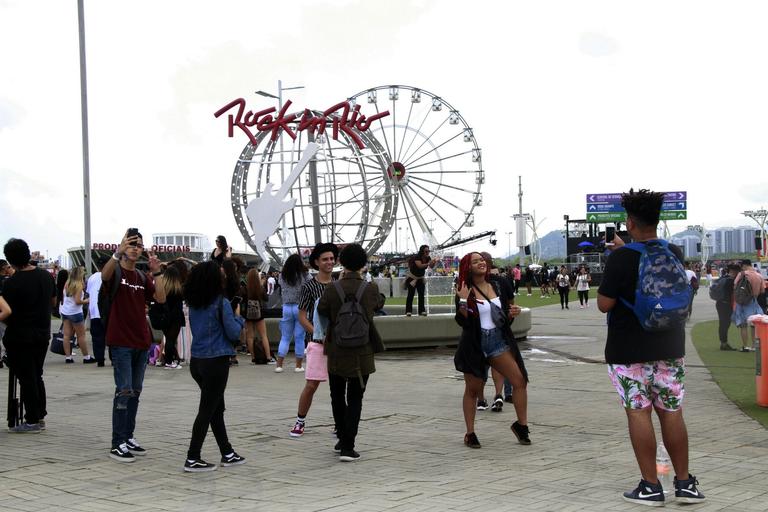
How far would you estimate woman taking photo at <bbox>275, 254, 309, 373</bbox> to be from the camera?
12617mm

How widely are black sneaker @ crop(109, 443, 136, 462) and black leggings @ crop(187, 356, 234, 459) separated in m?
0.58

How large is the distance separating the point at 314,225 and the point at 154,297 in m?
13.4

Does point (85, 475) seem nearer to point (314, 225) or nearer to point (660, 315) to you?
point (660, 315)

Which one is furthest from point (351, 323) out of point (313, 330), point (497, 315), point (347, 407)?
point (497, 315)

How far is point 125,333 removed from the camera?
24.1 feet

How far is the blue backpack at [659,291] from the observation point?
18.5ft

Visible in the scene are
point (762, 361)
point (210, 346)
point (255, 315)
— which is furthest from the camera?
point (255, 315)

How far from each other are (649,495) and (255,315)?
9.64 meters

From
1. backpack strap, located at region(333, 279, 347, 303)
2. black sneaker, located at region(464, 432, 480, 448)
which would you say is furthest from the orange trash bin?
backpack strap, located at region(333, 279, 347, 303)

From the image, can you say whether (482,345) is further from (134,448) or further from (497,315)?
(134,448)

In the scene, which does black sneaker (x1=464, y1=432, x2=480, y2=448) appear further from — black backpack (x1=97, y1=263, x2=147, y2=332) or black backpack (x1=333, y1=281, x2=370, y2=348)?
black backpack (x1=97, y1=263, x2=147, y2=332)

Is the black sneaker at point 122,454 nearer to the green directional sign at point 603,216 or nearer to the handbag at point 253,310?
the handbag at point 253,310

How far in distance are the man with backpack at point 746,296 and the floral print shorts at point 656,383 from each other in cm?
1079

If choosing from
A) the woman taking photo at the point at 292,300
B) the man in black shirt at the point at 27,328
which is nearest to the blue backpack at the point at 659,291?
the man in black shirt at the point at 27,328
